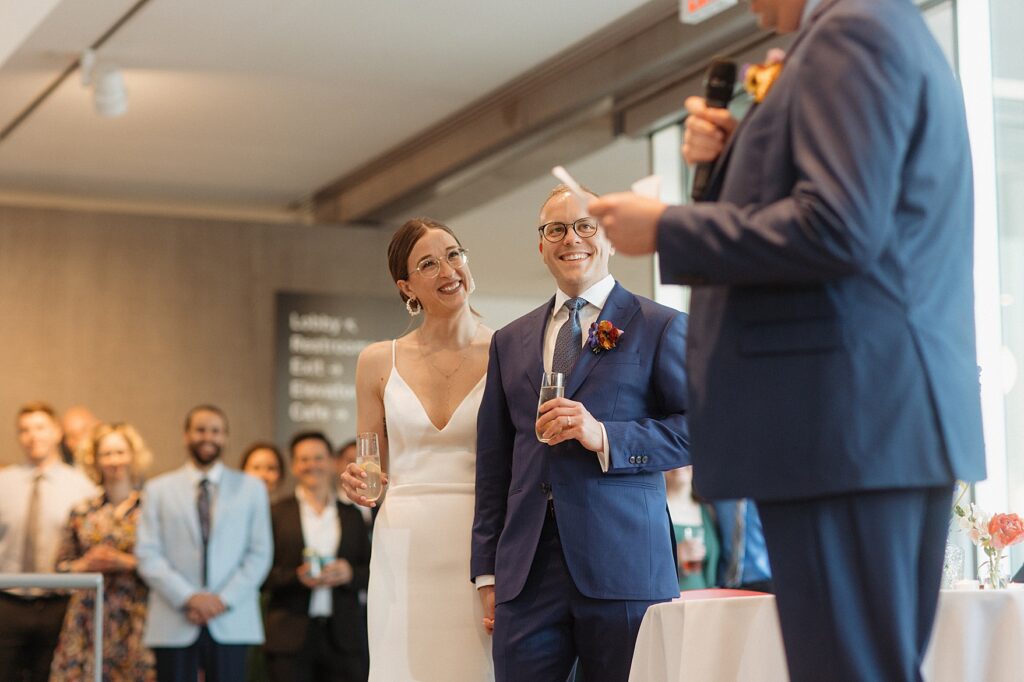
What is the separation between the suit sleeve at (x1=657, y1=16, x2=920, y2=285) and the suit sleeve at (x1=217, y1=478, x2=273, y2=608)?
17.5 ft

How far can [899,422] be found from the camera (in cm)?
166

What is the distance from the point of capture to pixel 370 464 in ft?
10.8

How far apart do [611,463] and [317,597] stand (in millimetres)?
4471

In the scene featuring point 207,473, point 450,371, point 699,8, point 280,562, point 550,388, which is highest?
point 699,8

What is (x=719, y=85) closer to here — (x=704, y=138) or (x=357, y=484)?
(x=704, y=138)

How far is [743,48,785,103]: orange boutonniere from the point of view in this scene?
5.98ft

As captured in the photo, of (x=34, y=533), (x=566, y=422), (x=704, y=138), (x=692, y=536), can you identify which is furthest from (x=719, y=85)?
(x=34, y=533)

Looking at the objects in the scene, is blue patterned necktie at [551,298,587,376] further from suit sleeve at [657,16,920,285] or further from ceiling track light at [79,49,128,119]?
ceiling track light at [79,49,128,119]

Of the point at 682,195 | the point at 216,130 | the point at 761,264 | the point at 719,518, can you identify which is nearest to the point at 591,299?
the point at 761,264

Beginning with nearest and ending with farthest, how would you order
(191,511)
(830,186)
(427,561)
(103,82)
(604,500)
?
(830,186), (604,500), (427,561), (191,511), (103,82)

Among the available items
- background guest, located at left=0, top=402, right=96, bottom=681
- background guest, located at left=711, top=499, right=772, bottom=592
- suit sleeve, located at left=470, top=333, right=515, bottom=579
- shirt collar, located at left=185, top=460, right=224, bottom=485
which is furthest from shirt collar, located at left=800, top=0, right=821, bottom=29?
background guest, located at left=0, top=402, right=96, bottom=681

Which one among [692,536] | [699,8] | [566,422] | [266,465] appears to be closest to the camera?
[566,422]

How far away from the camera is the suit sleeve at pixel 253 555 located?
6684 mm

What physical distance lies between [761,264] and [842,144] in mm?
167
